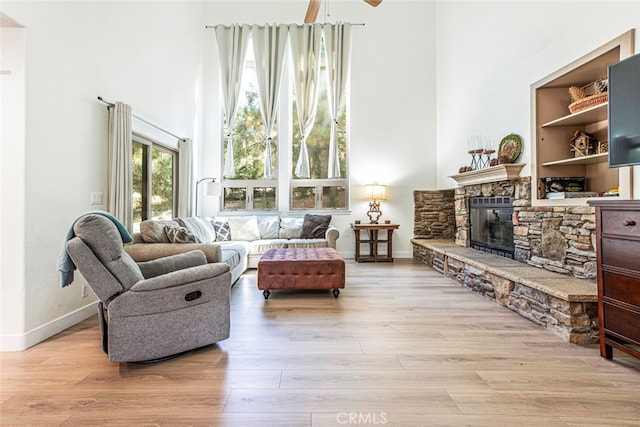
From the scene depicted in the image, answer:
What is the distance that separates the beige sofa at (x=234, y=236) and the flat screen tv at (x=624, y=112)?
3.44m

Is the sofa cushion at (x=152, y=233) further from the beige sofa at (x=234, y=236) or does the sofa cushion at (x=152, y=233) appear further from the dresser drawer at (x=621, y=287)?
the dresser drawer at (x=621, y=287)

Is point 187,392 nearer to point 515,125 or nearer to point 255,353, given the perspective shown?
point 255,353

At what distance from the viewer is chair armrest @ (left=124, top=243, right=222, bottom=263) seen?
11.3 ft

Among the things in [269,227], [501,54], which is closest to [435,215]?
[501,54]

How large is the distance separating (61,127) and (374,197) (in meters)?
4.75

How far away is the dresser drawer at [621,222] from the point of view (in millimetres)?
1934

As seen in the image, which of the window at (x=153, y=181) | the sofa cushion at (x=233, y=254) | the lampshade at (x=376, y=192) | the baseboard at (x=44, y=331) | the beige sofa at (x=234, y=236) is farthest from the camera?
the lampshade at (x=376, y=192)

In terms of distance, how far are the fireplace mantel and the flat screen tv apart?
1621 mm

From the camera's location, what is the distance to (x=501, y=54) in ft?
14.4

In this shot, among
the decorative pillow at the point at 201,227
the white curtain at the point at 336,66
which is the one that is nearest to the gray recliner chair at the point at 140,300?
the decorative pillow at the point at 201,227

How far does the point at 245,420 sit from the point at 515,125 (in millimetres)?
4201

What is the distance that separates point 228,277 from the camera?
2.48m

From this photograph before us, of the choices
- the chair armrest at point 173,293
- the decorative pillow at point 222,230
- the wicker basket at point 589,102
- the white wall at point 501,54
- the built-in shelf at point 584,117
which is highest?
the white wall at point 501,54

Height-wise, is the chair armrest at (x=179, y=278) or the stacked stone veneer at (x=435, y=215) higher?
the stacked stone veneer at (x=435, y=215)
